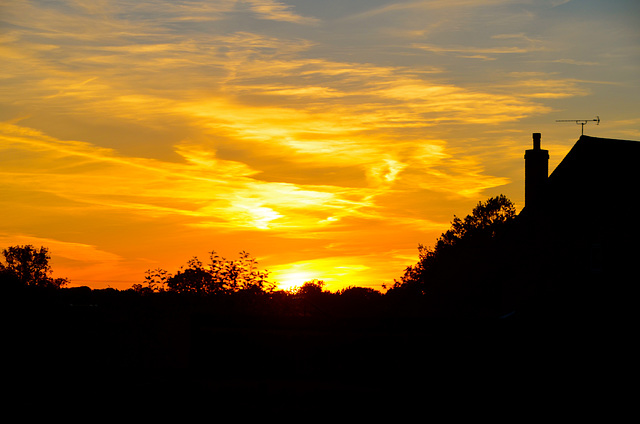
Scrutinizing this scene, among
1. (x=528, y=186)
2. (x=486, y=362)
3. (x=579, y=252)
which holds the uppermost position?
(x=528, y=186)

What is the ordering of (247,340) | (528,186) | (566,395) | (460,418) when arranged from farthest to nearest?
1. (528,186)
2. (247,340)
3. (566,395)
4. (460,418)

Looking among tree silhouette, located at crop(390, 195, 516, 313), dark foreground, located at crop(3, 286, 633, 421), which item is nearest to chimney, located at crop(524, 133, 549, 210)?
tree silhouette, located at crop(390, 195, 516, 313)

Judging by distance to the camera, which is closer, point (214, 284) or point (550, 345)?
point (550, 345)

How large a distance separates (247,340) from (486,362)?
6.65 metres

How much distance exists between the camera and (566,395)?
15.9 meters

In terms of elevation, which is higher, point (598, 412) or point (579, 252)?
point (579, 252)

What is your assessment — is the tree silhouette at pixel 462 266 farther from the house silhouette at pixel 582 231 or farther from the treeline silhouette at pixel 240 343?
the treeline silhouette at pixel 240 343

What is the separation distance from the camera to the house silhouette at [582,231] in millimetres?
28172

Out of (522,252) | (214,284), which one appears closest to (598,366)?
(522,252)

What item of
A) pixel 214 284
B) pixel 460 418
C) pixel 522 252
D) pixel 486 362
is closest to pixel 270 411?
pixel 460 418

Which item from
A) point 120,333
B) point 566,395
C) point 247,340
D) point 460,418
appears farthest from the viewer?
point 120,333

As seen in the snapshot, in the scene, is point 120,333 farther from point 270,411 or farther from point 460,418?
point 460,418

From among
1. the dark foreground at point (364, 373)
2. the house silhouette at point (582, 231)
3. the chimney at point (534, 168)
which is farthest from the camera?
the chimney at point (534, 168)

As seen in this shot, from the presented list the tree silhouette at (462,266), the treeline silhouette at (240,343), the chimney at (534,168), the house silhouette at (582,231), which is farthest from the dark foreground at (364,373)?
the tree silhouette at (462,266)
